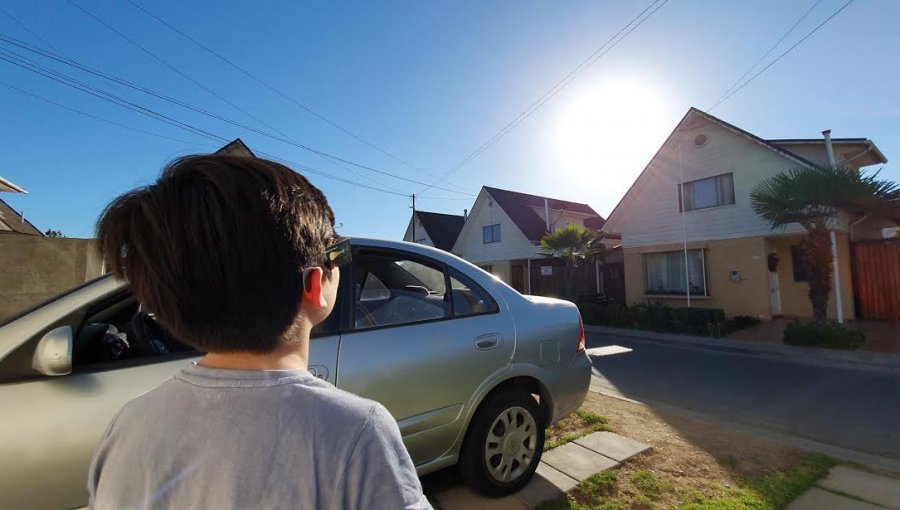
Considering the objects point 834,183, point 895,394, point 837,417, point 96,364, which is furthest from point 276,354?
point 834,183

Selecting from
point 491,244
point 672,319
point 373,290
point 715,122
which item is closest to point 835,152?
point 715,122

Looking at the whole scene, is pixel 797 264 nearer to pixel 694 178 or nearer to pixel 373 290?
pixel 694 178

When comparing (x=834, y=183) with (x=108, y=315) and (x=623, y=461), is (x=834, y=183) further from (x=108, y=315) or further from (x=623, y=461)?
(x=108, y=315)

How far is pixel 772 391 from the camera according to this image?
6.00 metres

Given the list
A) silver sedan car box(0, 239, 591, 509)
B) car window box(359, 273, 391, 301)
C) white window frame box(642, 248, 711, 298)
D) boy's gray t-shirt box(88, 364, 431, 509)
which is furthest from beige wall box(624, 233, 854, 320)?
boy's gray t-shirt box(88, 364, 431, 509)

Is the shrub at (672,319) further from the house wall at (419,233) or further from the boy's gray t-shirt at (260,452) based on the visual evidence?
the house wall at (419,233)

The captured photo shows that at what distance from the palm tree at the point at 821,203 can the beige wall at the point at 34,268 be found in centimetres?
1451

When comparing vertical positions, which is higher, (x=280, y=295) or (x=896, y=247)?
(x=896, y=247)

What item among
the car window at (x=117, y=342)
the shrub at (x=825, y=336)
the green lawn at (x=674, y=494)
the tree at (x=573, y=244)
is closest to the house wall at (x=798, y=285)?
the shrub at (x=825, y=336)

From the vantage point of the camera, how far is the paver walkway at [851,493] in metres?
2.78

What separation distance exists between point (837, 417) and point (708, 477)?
3.18 meters

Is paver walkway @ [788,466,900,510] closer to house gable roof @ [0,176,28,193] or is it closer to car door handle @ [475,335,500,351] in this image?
car door handle @ [475,335,500,351]

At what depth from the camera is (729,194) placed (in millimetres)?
13172

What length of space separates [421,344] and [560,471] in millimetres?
1627
